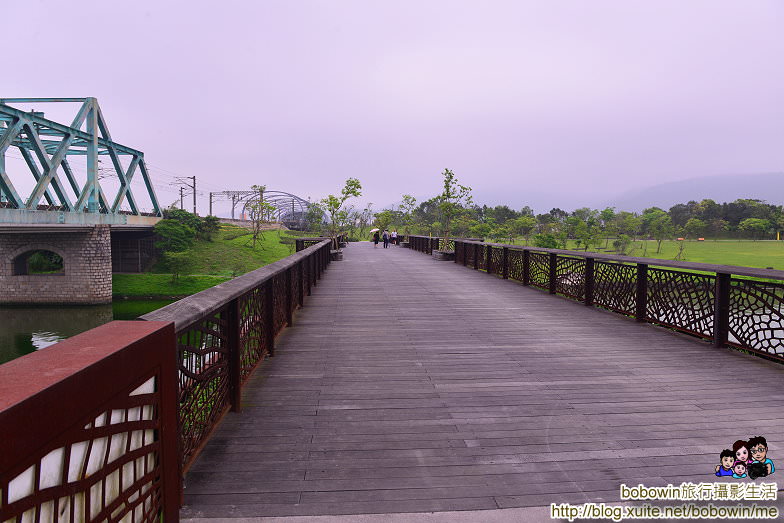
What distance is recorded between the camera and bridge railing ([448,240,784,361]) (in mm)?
4469

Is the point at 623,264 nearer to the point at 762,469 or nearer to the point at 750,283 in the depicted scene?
the point at 750,283

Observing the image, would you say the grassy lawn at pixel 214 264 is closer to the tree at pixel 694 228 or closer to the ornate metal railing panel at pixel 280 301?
the ornate metal railing panel at pixel 280 301

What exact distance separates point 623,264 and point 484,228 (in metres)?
39.7

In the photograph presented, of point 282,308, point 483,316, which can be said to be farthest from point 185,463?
point 483,316

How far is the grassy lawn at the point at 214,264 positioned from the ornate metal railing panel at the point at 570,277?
26.6m

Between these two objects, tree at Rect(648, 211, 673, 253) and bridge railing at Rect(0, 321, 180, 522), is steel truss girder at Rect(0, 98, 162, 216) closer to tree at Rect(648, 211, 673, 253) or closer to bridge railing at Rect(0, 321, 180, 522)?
bridge railing at Rect(0, 321, 180, 522)

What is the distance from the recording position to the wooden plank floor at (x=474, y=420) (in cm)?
220

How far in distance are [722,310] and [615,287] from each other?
6.54 ft

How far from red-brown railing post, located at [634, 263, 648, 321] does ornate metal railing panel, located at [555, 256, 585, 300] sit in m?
1.60

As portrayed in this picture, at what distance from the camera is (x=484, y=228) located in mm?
45781

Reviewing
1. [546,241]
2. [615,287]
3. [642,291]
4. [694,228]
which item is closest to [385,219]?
[546,241]

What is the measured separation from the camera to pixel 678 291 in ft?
18.0

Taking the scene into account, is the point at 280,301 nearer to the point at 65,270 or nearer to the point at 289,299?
the point at 289,299

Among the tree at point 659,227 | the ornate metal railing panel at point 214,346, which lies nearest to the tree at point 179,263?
the ornate metal railing panel at point 214,346
